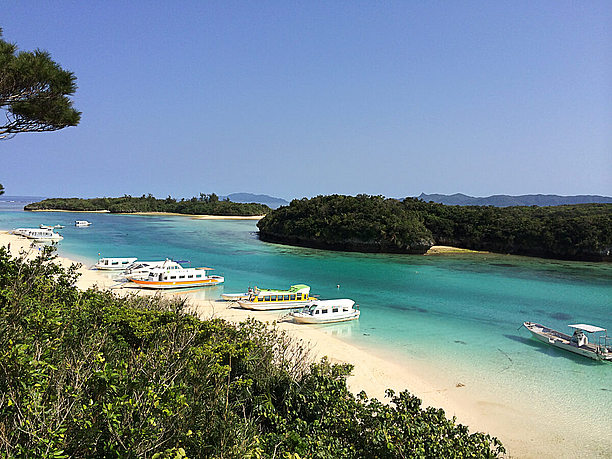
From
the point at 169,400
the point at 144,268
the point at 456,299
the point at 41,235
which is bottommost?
the point at 456,299

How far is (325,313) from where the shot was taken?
19016 millimetres

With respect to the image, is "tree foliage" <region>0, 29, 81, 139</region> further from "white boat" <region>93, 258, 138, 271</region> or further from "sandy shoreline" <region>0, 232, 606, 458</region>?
"white boat" <region>93, 258, 138, 271</region>

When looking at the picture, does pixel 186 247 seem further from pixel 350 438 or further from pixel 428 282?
pixel 350 438

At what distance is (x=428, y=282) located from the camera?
30.8 m

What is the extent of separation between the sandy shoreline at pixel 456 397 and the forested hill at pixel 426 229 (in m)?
32.7

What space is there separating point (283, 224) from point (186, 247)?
15.1 m

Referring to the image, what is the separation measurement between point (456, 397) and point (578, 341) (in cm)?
789

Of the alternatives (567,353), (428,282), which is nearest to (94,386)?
(567,353)

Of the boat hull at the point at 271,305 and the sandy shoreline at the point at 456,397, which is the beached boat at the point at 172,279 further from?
the sandy shoreline at the point at 456,397

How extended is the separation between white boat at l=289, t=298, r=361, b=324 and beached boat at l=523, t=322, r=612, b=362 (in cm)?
852

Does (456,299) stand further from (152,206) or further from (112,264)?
(152,206)

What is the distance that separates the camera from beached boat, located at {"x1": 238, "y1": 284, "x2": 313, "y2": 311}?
20.8 meters

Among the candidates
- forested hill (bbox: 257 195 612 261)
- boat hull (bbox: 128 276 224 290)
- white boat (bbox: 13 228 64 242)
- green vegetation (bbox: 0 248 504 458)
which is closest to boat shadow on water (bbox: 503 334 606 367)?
green vegetation (bbox: 0 248 504 458)

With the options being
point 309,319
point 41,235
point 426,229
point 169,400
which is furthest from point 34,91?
point 426,229
